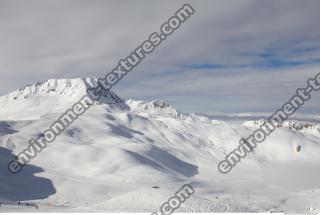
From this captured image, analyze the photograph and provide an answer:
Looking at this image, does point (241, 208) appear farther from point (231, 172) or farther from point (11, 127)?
point (11, 127)

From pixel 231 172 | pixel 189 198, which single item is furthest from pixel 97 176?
pixel 231 172

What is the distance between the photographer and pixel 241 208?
2296 inches

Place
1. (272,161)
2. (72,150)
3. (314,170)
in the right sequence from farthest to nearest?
(272,161) < (314,170) < (72,150)

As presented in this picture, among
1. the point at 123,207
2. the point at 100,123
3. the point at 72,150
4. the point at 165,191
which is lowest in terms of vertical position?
the point at 123,207

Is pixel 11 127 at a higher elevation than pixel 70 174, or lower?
higher

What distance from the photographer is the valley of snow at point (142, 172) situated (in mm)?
62344

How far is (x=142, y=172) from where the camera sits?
99.4m

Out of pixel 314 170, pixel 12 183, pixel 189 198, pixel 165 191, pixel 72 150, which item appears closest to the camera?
pixel 189 198

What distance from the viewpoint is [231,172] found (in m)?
132

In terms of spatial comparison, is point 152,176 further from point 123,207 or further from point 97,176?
point 123,207

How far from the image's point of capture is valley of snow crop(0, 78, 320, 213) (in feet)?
205

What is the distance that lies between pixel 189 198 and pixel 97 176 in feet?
136

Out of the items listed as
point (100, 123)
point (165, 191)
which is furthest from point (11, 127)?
point (165, 191)

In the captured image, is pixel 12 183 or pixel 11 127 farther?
pixel 11 127
